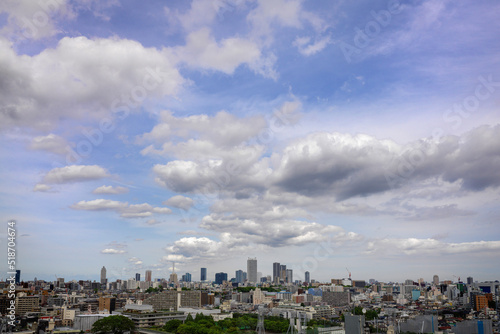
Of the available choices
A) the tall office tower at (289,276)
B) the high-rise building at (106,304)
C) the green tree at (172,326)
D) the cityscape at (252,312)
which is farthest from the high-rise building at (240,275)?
the green tree at (172,326)

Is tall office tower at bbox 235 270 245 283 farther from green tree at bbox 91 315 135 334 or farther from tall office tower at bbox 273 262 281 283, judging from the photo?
green tree at bbox 91 315 135 334

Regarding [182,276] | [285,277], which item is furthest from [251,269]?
[182,276]

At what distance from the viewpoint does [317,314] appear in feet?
173

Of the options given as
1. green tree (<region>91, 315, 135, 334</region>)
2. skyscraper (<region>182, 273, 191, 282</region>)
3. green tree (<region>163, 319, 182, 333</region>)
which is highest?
green tree (<region>91, 315, 135, 334</region>)

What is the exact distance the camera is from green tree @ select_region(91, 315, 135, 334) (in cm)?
3103

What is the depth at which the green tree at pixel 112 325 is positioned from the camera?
31.0 meters

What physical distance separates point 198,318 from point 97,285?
80.0 m

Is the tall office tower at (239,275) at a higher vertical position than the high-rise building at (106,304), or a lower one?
lower

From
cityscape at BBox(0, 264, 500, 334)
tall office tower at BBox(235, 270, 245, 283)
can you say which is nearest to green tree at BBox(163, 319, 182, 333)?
cityscape at BBox(0, 264, 500, 334)

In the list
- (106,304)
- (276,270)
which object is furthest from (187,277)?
(106,304)

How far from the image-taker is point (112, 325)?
31266 mm

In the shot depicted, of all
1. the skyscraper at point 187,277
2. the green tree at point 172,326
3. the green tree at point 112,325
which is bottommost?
the skyscraper at point 187,277

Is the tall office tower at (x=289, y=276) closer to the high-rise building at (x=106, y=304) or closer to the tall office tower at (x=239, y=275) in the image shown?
the tall office tower at (x=239, y=275)

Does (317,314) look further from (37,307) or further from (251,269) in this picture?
(251,269)
